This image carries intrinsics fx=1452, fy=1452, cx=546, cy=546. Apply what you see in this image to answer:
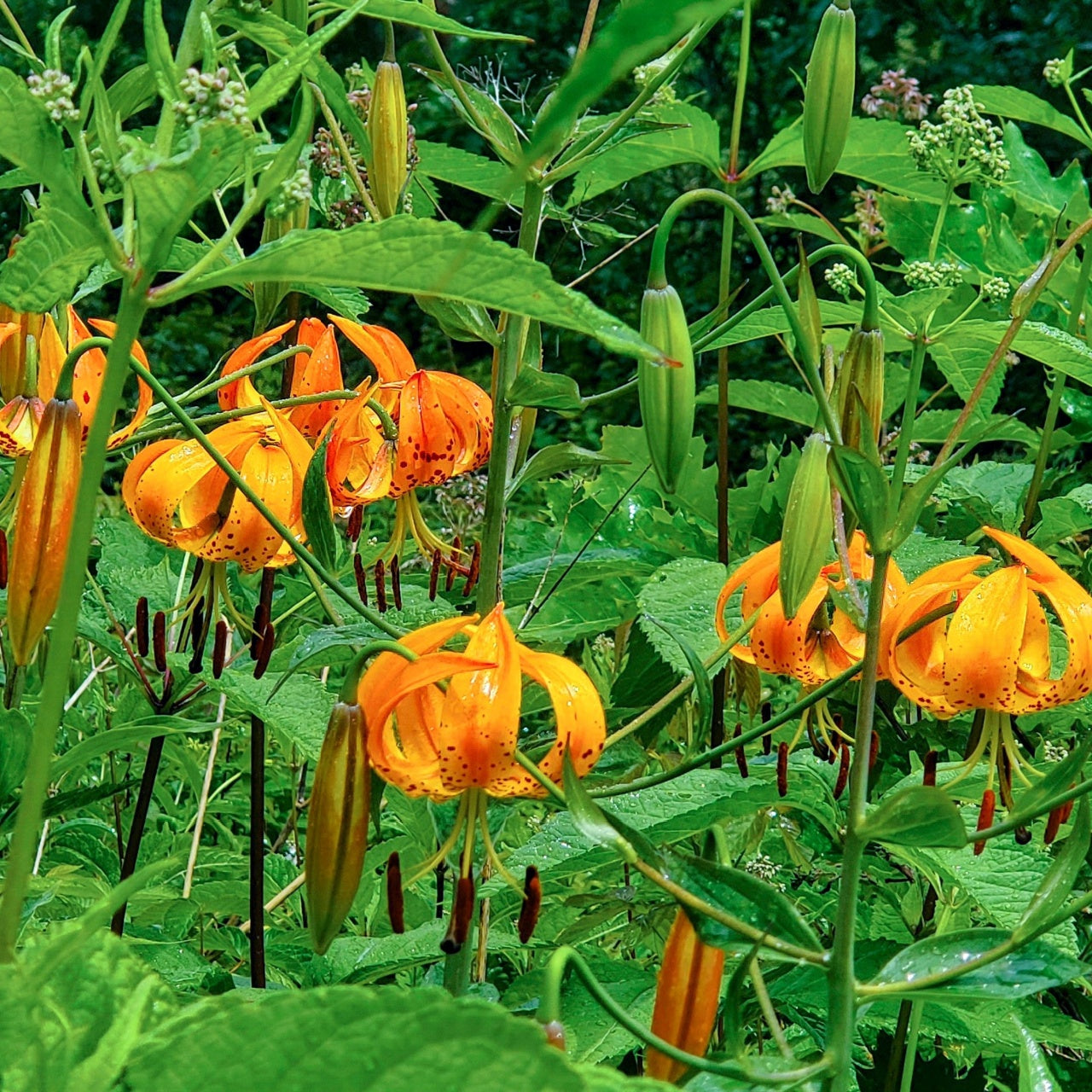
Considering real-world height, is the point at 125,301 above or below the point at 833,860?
above

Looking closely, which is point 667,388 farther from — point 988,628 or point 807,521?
point 988,628

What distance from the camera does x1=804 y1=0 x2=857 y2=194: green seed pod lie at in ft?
2.50

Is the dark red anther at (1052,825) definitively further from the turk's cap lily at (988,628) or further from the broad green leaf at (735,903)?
the broad green leaf at (735,903)

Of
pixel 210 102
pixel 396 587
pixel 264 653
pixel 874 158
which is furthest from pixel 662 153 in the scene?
pixel 210 102

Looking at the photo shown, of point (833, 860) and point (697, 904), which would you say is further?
point (833, 860)

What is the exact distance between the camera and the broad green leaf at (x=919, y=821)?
0.51 m

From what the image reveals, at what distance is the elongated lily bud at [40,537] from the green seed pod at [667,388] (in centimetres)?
24

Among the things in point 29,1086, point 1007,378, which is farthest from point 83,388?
point 1007,378

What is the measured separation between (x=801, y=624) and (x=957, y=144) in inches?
19.1

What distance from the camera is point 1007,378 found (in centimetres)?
359

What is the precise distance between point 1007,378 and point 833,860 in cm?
282

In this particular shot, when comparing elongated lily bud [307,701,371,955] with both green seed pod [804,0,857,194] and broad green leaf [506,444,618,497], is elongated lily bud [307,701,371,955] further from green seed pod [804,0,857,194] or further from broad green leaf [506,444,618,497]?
green seed pod [804,0,857,194]

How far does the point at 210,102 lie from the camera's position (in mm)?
424

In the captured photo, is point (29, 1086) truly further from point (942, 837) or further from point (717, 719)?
point (717, 719)
